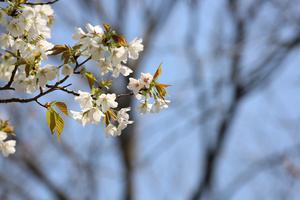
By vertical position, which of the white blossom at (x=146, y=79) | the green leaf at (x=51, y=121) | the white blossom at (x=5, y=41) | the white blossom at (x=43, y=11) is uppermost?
the white blossom at (x=43, y=11)

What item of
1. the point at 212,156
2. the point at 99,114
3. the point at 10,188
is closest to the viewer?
the point at 99,114

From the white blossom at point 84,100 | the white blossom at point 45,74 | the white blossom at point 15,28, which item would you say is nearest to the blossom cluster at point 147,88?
the white blossom at point 84,100

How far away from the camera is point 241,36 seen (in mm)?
5168

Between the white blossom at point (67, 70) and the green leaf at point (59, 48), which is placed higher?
the green leaf at point (59, 48)

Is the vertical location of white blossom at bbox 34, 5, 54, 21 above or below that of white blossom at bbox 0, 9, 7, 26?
above

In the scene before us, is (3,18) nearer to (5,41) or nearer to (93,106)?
(5,41)

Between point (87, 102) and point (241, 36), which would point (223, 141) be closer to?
point (241, 36)

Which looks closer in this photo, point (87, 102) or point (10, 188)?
point (87, 102)

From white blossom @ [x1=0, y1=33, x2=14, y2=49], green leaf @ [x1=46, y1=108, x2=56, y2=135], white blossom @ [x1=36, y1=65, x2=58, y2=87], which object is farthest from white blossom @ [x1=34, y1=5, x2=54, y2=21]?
green leaf @ [x1=46, y1=108, x2=56, y2=135]

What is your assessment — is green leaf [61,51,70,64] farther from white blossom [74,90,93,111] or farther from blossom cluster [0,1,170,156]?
white blossom [74,90,93,111]

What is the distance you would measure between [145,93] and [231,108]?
3883 mm

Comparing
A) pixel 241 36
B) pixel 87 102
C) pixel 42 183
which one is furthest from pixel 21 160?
pixel 87 102

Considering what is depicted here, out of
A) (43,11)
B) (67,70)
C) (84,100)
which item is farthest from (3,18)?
(84,100)

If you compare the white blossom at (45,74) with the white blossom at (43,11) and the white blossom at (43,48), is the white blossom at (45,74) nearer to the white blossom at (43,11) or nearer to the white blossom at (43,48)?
the white blossom at (43,48)
